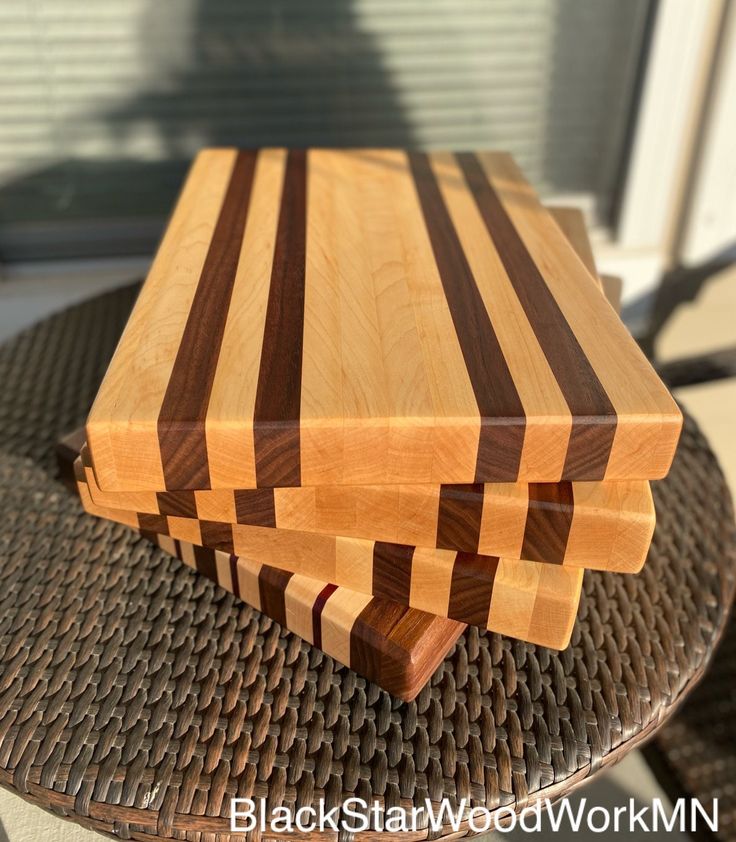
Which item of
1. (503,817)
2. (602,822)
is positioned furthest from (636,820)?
(503,817)

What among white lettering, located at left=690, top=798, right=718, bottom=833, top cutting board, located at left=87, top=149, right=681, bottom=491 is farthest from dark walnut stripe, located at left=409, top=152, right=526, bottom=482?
white lettering, located at left=690, top=798, right=718, bottom=833

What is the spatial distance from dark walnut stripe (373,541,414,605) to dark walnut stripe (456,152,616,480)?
129mm

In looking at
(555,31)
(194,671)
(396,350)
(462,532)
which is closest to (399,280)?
(396,350)

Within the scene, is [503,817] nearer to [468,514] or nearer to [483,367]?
[468,514]

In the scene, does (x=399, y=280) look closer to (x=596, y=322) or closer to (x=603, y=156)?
(x=596, y=322)

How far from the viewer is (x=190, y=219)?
80 centimetres

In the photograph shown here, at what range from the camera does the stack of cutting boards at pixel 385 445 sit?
0.53 meters

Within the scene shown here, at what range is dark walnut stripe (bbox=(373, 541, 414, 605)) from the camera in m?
0.58

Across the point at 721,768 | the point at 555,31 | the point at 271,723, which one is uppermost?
the point at 555,31

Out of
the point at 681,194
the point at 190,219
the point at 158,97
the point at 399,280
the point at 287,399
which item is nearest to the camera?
the point at 287,399

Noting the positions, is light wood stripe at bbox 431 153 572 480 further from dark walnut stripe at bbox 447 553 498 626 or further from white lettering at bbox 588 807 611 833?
white lettering at bbox 588 807 611 833

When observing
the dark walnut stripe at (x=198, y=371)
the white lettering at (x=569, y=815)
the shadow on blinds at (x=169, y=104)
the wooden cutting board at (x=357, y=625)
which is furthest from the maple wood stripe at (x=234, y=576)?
the shadow on blinds at (x=169, y=104)

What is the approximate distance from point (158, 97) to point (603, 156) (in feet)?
2.27

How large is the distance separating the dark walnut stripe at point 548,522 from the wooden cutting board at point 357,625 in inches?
3.8
